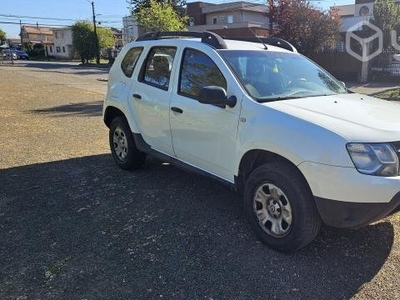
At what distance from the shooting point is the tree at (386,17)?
72.5 ft

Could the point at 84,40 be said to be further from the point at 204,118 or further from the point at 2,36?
the point at 2,36

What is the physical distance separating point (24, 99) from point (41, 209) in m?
11.5

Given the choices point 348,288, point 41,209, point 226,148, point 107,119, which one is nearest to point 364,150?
point 348,288

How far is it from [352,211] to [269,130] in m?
0.93

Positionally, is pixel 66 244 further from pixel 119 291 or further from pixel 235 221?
pixel 235 221

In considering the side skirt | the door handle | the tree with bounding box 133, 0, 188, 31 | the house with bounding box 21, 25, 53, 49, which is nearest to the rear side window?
the side skirt

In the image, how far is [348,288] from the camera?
311 centimetres

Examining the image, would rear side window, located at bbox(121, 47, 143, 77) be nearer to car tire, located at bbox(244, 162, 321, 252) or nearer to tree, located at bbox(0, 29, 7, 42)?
car tire, located at bbox(244, 162, 321, 252)

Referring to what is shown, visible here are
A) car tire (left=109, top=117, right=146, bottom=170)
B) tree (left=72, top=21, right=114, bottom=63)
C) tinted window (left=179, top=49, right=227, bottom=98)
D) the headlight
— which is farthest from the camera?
tree (left=72, top=21, right=114, bottom=63)

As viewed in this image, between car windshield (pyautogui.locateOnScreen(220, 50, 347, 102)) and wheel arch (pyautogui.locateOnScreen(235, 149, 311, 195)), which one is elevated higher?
car windshield (pyautogui.locateOnScreen(220, 50, 347, 102))

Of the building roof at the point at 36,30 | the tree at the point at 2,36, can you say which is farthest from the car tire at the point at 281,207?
the building roof at the point at 36,30

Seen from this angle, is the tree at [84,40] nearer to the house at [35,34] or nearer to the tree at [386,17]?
the tree at [386,17]

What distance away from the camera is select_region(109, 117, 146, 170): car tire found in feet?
18.6

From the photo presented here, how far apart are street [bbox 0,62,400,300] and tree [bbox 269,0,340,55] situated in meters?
18.9
